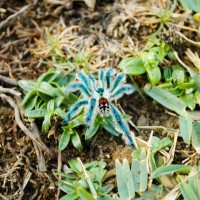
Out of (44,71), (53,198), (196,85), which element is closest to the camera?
(53,198)

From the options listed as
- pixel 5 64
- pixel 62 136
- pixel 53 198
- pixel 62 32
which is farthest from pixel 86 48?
pixel 53 198

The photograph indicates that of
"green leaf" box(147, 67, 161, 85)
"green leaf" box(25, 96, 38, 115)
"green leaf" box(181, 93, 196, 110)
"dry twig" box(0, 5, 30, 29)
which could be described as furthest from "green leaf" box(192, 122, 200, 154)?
"dry twig" box(0, 5, 30, 29)

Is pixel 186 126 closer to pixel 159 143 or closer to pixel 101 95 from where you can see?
pixel 159 143

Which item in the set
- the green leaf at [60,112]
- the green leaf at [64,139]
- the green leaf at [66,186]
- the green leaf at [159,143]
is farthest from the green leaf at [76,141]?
the green leaf at [159,143]

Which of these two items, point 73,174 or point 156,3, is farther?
A: point 156,3

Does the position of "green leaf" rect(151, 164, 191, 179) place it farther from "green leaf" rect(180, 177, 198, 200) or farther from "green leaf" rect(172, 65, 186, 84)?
"green leaf" rect(172, 65, 186, 84)

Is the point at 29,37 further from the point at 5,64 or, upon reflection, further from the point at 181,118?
the point at 181,118
